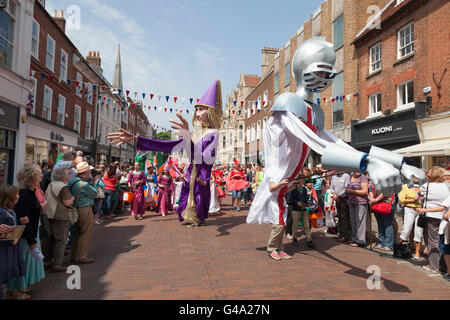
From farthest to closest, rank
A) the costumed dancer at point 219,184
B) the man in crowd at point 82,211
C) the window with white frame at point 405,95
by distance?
the window with white frame at point 405,95
the costumed dancer at point 219,184
the man in crowd at point 82,211

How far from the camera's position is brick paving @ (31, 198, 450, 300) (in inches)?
123

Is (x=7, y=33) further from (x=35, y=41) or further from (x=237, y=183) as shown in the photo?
(x=237, y=183)

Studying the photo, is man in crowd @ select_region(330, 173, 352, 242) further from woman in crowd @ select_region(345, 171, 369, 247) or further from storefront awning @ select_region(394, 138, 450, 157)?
storefront awning @ select_region(394, 138, 450, 157)

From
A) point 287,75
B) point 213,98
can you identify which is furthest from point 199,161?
→ point 287,75

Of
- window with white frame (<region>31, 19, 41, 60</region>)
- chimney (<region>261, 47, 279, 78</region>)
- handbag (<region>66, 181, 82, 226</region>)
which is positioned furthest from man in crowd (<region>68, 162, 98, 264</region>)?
chimney (<region>261, 47, 279, 78</region>)

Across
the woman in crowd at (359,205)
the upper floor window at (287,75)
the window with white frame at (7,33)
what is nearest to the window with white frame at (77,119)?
the window with white frame at (7,33)

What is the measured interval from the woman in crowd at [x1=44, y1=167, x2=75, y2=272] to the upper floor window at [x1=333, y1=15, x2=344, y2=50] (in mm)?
17135

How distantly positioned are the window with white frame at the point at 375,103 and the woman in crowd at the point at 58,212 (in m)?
14.3

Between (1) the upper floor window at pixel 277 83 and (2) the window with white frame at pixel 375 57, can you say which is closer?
(2) the window with white frame at pixel 375 57

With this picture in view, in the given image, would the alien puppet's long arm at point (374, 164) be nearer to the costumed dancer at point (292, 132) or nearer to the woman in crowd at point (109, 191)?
the costumed dancer at point (292, 132)

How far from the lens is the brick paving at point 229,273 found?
10.3ft
